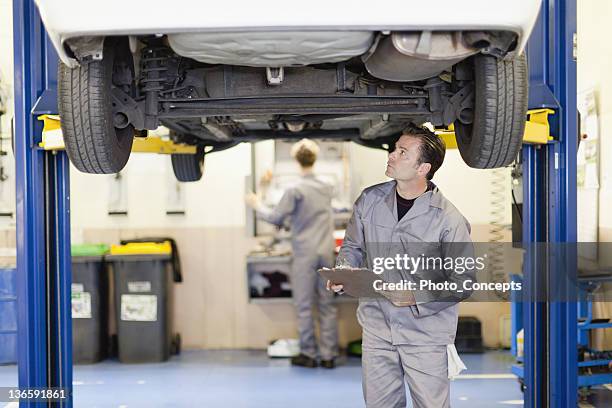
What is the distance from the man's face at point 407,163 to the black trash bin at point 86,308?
3727mm

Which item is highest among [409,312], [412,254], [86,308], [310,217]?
[310,217]

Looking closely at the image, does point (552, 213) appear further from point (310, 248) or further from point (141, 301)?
point (141, 301)

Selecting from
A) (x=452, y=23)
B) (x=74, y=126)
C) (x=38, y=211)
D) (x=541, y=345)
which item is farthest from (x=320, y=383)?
(x=452, y=23)

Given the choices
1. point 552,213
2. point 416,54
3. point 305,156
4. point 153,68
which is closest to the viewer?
point 416,54

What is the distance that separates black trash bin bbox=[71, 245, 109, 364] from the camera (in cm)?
600

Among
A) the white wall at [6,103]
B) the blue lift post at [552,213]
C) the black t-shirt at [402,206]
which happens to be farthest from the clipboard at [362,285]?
the white wall at [6,103]

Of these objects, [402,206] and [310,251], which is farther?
[310,251]

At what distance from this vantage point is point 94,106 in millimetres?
2422

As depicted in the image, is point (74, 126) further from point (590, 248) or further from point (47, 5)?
point (590, 248)

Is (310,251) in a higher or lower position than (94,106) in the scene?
lower

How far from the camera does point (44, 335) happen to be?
3.40 metres

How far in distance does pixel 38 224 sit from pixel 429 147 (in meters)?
1.86

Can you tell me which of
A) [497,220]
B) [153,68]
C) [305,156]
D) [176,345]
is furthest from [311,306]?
[153,68]

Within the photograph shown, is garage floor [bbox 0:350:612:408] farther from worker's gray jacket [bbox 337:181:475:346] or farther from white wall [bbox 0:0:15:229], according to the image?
worker's gray jacket [bbox 337:181:475:346]
